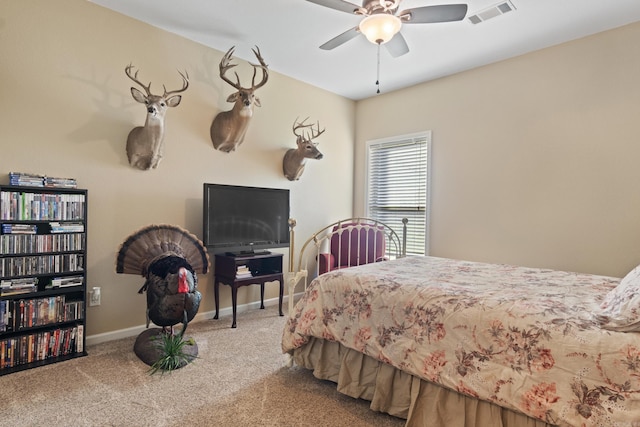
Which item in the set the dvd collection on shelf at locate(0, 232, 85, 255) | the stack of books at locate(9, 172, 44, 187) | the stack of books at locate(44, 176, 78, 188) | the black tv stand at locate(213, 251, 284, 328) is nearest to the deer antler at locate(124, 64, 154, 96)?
the stack of books at locate(44, 176, 78, 188)

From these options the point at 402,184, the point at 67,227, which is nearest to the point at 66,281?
the point at 67,227

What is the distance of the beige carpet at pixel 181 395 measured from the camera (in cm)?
184

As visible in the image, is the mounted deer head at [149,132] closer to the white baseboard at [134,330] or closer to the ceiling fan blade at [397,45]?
the white baseboard at [134,330]

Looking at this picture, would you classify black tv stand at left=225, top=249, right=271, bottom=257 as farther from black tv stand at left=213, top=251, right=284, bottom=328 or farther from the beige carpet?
the beige carpet

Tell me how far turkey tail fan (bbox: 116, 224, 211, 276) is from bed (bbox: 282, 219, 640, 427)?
112 centimetres

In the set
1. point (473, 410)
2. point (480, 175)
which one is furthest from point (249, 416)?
point (480, 175)

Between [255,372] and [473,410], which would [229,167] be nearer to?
[255,372]

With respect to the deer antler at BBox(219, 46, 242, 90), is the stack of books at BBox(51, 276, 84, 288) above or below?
below

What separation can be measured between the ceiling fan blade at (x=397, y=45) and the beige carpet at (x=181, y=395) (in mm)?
2503

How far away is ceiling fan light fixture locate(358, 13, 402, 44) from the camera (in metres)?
2.15

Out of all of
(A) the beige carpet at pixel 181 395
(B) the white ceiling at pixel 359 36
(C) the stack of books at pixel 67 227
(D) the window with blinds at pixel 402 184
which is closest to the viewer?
(A) the beige carpet at pixel 181 395

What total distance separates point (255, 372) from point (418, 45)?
3.25 metres

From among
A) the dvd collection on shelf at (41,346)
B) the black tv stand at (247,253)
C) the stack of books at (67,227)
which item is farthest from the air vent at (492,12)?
the dvd collection on shelf at (41,346)

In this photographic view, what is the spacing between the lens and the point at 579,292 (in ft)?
6.15
